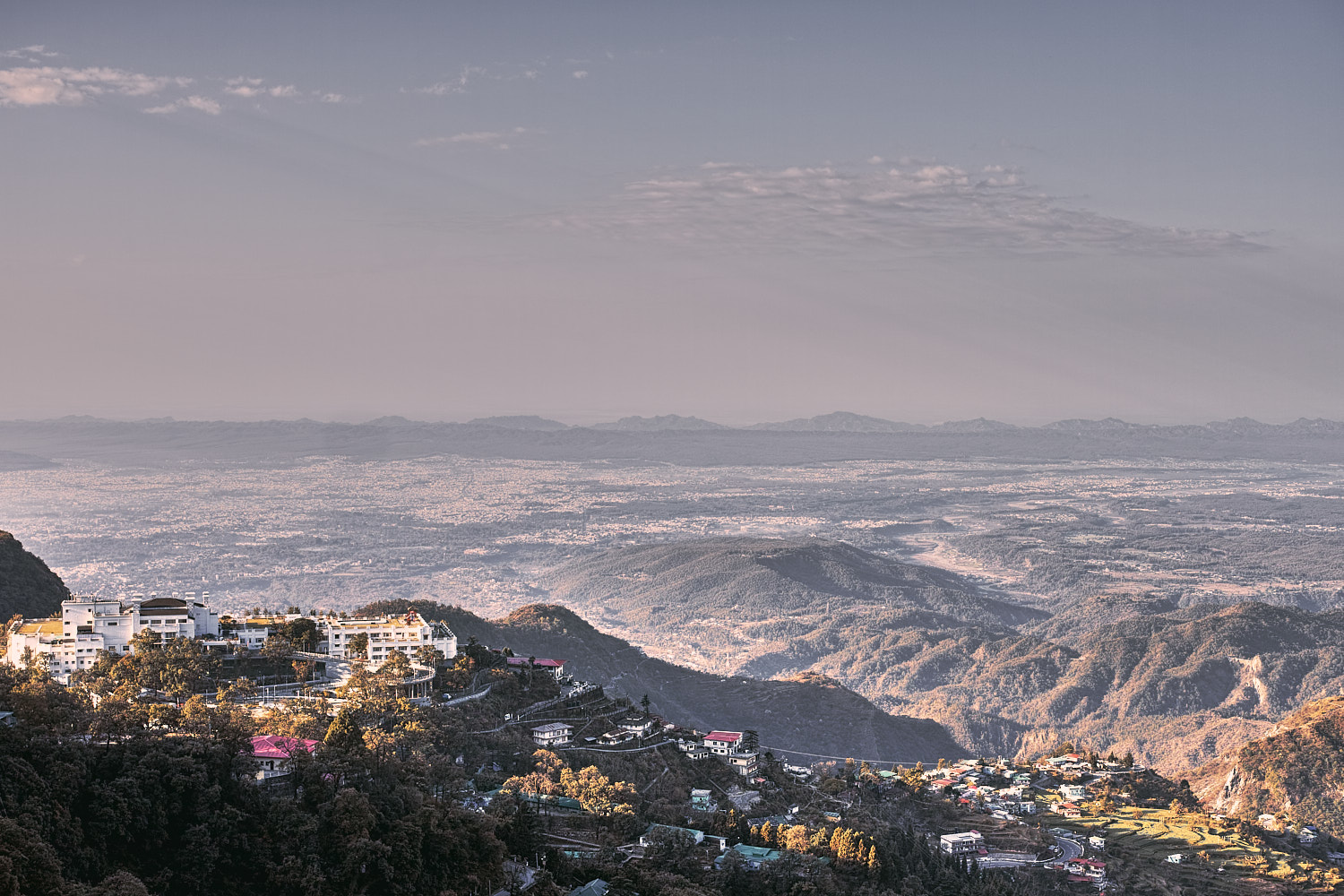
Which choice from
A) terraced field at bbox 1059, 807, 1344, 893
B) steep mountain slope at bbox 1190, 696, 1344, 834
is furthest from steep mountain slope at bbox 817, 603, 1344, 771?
terraced field at bbox 1059, 807, 1344, 893

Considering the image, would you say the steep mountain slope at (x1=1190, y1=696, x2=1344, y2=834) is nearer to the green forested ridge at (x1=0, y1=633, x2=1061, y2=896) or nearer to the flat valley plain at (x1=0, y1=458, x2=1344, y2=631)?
the green forested ridge at (x1=0, y1=633, x2=1061, y2=896)

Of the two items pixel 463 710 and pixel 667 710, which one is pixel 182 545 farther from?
pixel 463 710

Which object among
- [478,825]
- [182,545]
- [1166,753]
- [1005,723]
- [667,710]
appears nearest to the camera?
[478,825]

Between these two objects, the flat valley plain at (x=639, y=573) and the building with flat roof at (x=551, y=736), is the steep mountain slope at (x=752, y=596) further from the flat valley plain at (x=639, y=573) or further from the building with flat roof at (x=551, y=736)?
the building with flat roof at (x=551, y=736)

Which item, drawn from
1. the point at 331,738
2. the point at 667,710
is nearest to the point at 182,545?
the point at 667,710

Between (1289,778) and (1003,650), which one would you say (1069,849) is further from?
(1003,650)

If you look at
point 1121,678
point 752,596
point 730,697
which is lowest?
point 1121,678

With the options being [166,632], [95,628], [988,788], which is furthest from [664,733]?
[95,628]
